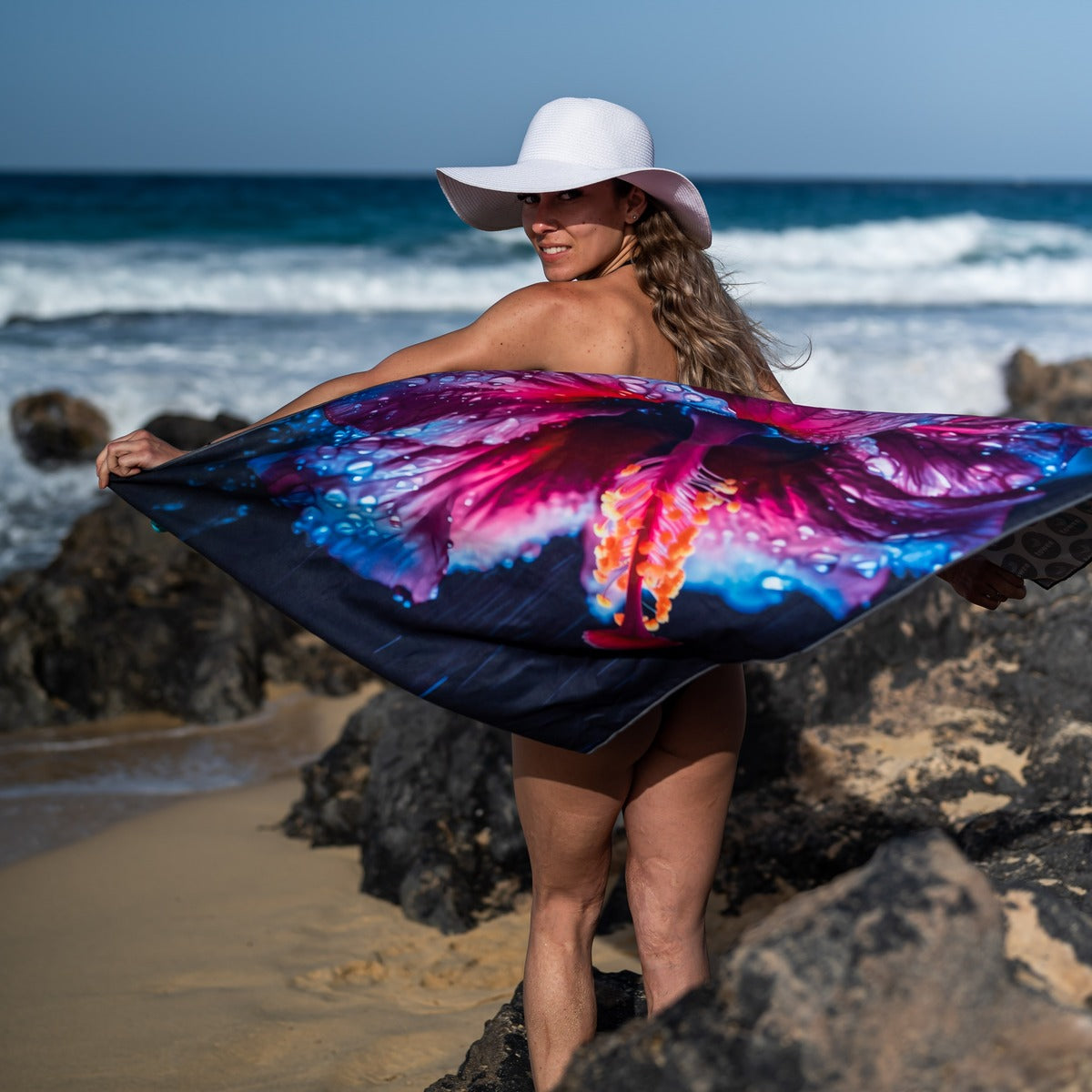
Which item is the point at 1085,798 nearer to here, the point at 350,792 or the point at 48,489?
the point at 350,792

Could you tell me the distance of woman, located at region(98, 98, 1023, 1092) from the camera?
2.28 m

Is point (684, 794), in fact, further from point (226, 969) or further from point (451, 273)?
point (451, 273)

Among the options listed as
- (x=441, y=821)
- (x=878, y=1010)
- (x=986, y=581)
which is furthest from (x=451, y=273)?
(x=878, y=1010)

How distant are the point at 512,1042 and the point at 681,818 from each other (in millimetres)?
692

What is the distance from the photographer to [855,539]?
1.92 meters

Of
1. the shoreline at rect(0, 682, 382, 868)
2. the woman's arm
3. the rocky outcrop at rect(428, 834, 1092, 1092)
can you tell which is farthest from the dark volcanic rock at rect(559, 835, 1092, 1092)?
the shoreline at rect(0, 682, 382, 868)

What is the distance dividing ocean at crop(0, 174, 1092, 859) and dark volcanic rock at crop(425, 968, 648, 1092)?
2257 mm

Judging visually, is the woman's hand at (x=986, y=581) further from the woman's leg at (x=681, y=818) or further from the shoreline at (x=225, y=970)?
the shoreline at (x=225, y=970)

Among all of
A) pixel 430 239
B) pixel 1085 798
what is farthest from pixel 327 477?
pixel 430 239

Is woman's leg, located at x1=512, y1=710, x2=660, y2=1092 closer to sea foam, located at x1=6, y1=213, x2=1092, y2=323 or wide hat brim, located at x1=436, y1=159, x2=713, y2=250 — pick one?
wide hat brim, located at x1=436, y1=159, x2=713, y2=250

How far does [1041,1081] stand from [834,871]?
235 cm

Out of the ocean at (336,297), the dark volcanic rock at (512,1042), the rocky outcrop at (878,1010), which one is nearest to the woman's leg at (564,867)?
the dark volcanic rock at (512,1042)

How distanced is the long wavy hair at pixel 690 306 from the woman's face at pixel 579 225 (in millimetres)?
41

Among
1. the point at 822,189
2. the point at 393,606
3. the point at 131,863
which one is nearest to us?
the point at 393,606
